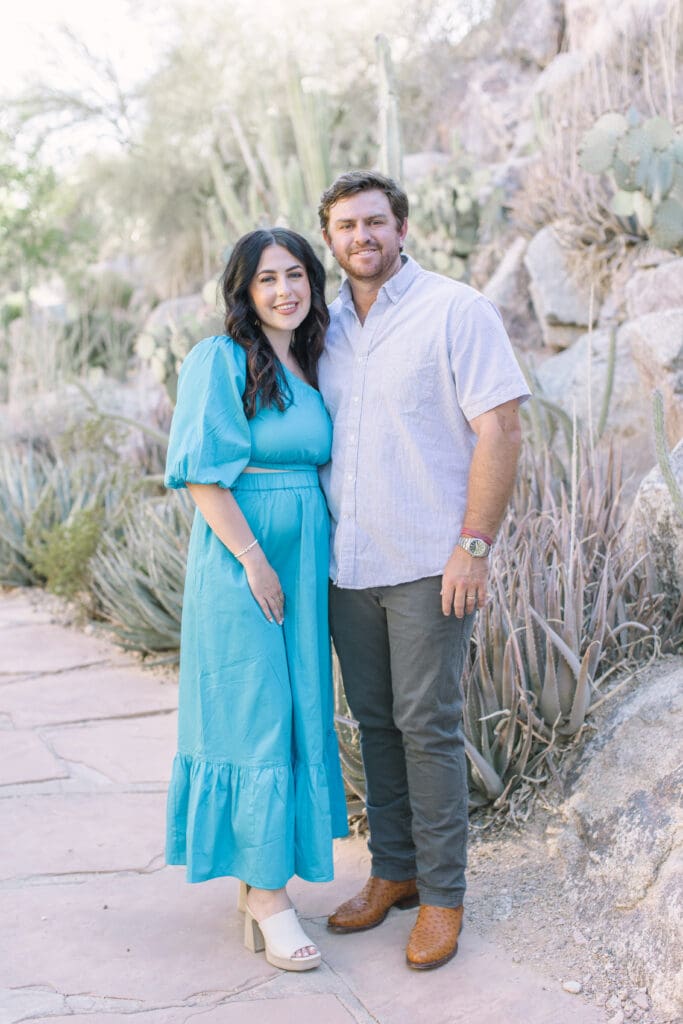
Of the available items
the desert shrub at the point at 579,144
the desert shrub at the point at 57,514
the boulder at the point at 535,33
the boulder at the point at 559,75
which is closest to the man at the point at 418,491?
the desert shrub at the point at 57,514

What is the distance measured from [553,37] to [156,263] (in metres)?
7.04

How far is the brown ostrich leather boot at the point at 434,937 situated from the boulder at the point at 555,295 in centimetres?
546

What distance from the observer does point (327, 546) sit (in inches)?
103

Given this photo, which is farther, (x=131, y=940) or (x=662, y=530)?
(x=662, y=530)

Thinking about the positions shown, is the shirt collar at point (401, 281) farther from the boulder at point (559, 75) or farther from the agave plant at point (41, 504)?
the boulder at point (559, 75)

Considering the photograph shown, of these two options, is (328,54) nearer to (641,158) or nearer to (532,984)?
(641,158)

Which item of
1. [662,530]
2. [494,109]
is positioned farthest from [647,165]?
[494,109]

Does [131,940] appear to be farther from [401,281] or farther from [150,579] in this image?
[150,579]

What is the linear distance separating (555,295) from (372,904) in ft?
18.5

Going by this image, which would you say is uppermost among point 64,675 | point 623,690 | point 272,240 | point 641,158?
point 641,158

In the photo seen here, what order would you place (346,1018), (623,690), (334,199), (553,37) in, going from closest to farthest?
1. (346,1018)
2. (334,199)
3. (623,690)
4. (553,37)

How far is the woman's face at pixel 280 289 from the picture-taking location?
8.49 ft

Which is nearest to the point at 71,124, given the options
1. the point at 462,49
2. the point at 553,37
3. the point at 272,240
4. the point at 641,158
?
the point at 462,49

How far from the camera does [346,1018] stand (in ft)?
7.42
